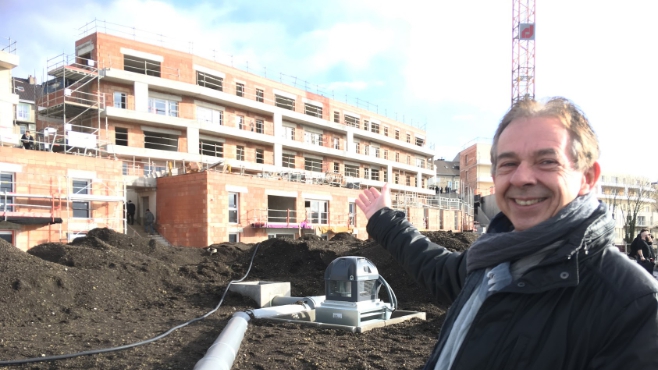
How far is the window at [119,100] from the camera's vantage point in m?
33.4

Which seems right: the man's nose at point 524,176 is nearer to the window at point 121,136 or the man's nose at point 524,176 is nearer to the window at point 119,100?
the window at point 121,136

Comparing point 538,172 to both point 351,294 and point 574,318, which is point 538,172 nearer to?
point 574,318

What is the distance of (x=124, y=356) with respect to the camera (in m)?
6.20

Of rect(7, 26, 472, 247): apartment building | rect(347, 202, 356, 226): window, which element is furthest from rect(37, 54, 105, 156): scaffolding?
rect(347, 202, 356, 226): window

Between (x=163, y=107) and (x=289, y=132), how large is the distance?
45.1 feet

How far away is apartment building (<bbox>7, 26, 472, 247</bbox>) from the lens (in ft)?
95.7

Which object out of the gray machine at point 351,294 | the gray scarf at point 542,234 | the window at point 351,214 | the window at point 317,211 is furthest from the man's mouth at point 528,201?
the window at point 351,214

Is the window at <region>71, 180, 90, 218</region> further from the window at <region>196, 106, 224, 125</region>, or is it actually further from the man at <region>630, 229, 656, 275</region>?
the man at <region>630, 229, 656, 275</region>

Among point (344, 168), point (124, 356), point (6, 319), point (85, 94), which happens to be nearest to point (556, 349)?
point (124, 356)

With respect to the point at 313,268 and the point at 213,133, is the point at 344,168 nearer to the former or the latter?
the point at 213,133

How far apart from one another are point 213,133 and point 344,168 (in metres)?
17.8

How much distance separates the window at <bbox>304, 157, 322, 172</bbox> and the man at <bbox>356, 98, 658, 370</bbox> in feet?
153

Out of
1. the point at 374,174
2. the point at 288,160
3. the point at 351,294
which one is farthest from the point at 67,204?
the point at 374,174

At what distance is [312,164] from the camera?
49.5 meters
